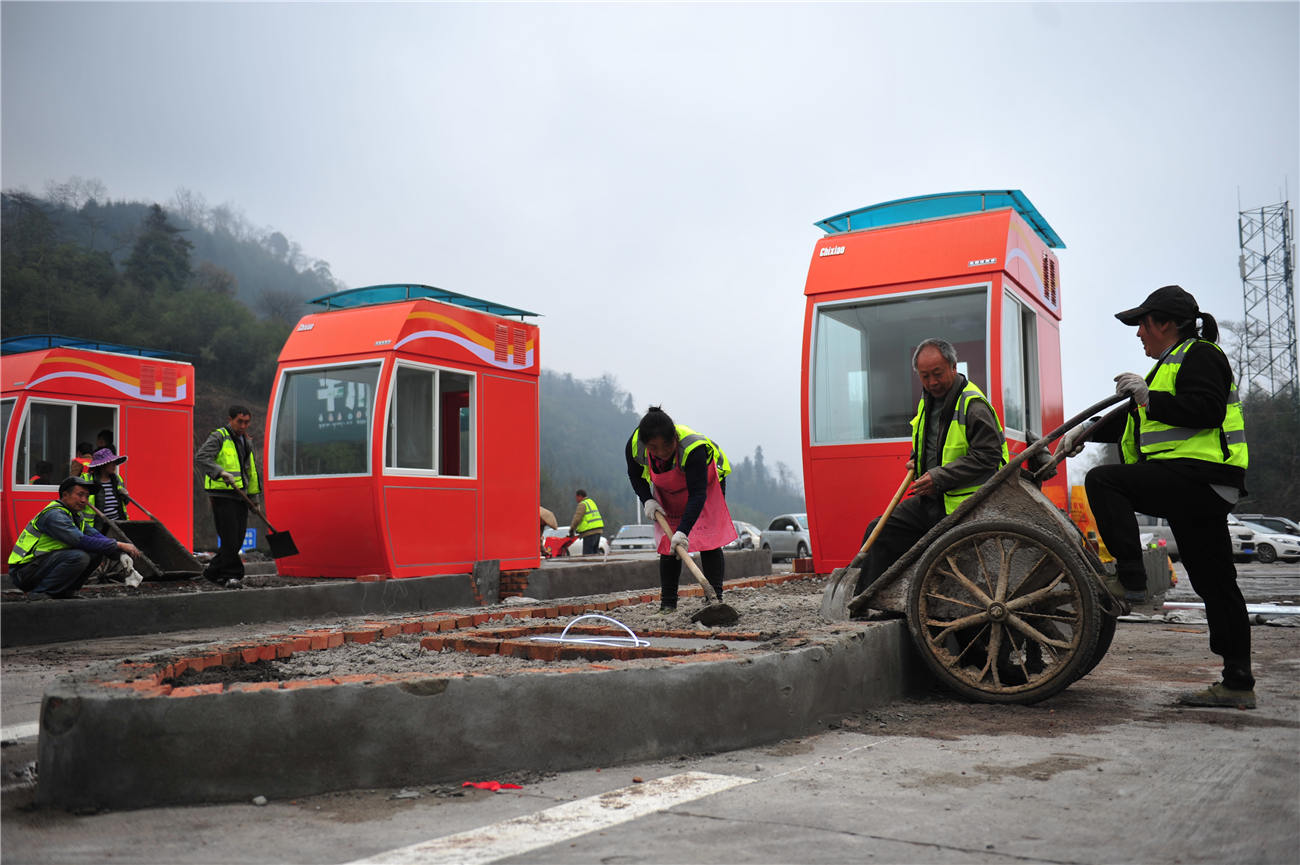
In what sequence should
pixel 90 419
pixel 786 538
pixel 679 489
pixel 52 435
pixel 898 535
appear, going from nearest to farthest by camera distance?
pixel 898 535
pixel 679 489
pixel 52 435
pixel 90 419
pixel 786 538

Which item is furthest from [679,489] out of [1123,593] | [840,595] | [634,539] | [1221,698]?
[634,539]

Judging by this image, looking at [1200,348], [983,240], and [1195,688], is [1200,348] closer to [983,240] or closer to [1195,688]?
[1195,688]

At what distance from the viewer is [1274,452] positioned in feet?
123

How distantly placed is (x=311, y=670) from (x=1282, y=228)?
4383 cm

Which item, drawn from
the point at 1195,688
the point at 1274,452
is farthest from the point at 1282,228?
the point at 1195,688

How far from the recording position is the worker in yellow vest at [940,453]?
201 inches

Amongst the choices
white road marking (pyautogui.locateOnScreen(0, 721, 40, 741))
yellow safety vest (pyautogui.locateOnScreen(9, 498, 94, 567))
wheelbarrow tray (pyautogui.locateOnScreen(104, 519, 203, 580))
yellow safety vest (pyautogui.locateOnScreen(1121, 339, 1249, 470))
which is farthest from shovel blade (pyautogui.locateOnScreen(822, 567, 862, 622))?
wheelbarrow tray (pyautogui.locateOnScreen(104, 519, 203, 580))

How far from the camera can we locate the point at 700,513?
6.30m

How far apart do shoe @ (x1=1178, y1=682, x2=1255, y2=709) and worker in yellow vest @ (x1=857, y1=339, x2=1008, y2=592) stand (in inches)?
54.4

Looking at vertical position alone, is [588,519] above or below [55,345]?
below

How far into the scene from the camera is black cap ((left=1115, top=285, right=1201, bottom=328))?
458 centimetres

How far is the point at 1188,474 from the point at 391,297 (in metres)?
8.73

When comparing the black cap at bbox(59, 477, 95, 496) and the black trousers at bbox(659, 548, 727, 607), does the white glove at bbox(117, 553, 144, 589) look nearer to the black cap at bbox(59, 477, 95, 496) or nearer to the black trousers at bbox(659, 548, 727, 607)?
the black cap at bbox(59, 477, 95, 496)

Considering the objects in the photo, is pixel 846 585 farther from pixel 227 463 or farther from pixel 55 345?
pixel 55 345
